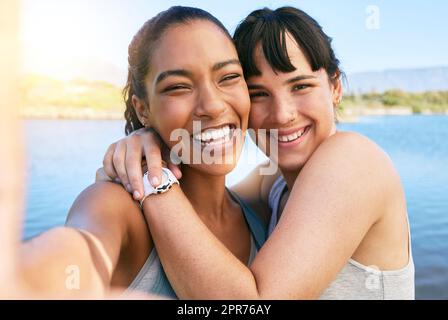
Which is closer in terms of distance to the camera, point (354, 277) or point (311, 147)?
point (354, 277)

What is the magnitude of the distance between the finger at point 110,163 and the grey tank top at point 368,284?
769 millimetres

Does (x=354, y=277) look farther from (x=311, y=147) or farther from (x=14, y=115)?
(x=14, y=115)

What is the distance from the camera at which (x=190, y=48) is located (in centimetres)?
156

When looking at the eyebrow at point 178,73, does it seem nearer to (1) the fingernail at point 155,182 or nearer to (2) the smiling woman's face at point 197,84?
(2) the smiling woman's face at point 197,84

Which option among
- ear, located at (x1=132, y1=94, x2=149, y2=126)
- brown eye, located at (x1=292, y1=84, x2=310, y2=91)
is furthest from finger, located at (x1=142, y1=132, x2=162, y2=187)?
brown eye, located at (x1=292, y1=84, x2=310, y2=91)

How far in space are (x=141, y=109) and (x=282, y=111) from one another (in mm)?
514

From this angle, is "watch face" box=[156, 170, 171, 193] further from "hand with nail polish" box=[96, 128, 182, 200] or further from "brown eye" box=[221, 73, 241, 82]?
"brown eye" box=[221, 73, 241, 82]

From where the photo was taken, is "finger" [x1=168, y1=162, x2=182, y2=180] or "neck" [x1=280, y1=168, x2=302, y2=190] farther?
"neck" [x1=280, y1=168, x2=302, y2=190]

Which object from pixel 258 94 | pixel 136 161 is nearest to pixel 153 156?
pixel 136 161

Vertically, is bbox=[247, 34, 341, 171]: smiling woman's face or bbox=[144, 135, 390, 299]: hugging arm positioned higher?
bbox=[247, 34, 341, 171]: smiling woman's face

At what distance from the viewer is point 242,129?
68.5 inches

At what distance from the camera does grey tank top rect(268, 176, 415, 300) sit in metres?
1.53
